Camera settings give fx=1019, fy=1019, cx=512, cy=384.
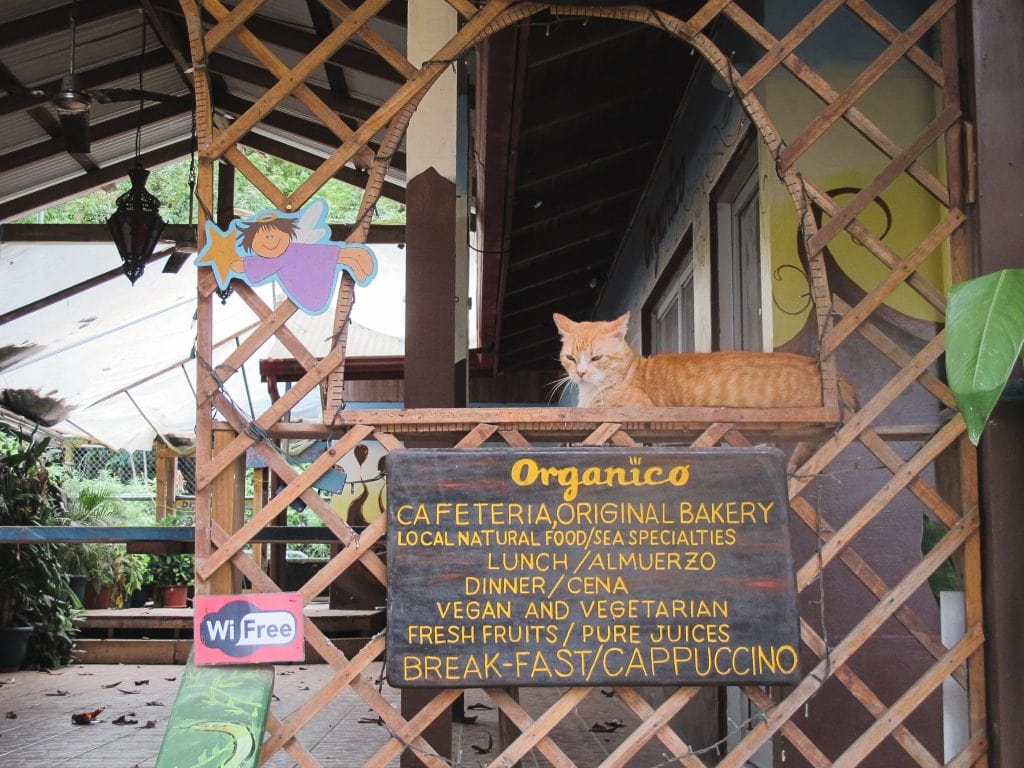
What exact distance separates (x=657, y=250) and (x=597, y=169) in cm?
63

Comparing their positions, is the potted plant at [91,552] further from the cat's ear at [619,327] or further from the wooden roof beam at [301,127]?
the cat's ear at [619,327]

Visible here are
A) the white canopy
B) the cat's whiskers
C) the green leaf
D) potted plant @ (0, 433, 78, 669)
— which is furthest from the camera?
the white canopy

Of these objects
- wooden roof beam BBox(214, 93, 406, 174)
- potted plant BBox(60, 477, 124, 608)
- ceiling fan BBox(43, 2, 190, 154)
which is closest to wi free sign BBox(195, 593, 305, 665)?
ceiling fan BBox(43, 2, 190, 154)

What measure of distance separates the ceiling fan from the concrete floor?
11.1 feet

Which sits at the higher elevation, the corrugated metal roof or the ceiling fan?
the corrugated metal roof

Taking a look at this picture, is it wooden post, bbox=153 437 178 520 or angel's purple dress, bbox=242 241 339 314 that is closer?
angel's purple dress, bbox=242 241 339 314

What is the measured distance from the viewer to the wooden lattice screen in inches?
106

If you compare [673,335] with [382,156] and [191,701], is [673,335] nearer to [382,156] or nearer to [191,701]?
[382,156]

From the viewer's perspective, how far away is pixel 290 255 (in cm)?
283

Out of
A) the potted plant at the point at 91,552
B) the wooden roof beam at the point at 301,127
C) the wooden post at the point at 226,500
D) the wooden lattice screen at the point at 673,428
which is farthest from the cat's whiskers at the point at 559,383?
the potted plant at the point at 91,552

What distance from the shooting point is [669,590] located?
264 cm

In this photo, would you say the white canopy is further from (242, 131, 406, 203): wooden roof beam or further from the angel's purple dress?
the angel's purple dress

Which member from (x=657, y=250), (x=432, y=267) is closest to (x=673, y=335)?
(x=657, y=250)

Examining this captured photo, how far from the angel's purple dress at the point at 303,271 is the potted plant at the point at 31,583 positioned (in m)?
5.41
